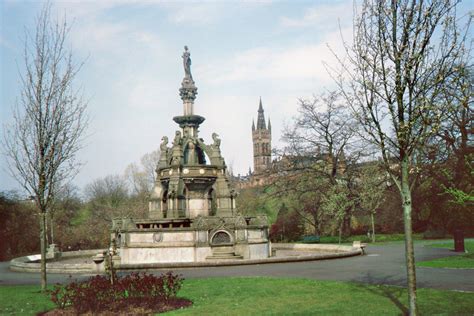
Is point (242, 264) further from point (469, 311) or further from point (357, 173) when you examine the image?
point (357, 173)

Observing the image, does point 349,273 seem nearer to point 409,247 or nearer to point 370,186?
point 409,247

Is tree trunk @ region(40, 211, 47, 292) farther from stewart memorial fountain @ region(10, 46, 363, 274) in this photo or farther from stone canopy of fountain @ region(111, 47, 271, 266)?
stone canopy of fountain @ region(111, 47, 271, 266)

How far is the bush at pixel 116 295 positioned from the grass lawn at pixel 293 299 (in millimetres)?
901

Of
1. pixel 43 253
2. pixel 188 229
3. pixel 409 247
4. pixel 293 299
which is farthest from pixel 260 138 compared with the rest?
pixel 409 247

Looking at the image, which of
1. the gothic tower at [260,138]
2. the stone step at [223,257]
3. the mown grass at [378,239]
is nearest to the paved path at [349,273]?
the stone step at [223,257]

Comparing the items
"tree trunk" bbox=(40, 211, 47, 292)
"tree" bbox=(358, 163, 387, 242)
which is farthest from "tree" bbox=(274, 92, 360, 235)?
"tree trunk" bbox=(40, 211, 47, 292)

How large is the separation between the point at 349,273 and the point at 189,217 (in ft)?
45.8

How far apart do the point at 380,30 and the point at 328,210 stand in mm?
29665

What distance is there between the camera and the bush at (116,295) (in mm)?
12180

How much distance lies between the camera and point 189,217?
3006 centimetres

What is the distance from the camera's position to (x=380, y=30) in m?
10.0

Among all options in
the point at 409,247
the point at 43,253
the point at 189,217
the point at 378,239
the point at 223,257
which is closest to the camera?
the point at 409,247

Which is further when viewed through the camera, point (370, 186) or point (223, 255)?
point (370, 186)

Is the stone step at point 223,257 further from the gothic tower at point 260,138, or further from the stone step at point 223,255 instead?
the gothic tower at point 260,138
